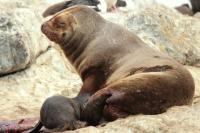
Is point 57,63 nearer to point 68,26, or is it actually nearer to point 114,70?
point 68,26

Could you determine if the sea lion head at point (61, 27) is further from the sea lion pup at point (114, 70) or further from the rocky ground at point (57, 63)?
the rocky ground at point (57, 63)

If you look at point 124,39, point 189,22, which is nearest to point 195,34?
point 189,22

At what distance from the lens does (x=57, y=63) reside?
1040 centimetres

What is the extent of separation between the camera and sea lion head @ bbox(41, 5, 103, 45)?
26.3 ft

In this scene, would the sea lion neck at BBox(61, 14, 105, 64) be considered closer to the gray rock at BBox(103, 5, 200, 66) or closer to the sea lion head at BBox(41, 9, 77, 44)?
the sea lion head at BBox(41, 9, 77, 44)

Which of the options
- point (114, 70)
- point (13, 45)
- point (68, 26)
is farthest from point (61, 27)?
point (13, 45)

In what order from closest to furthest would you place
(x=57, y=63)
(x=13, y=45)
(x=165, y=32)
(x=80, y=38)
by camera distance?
(x=80, y=38), (x=13, y=45), (x=57, y=63), (x=165, y=32)

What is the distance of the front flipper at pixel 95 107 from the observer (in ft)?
21.0

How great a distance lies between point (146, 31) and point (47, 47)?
204 centimetres

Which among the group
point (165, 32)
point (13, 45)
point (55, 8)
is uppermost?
point (13, 45)

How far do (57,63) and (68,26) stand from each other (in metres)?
2.45

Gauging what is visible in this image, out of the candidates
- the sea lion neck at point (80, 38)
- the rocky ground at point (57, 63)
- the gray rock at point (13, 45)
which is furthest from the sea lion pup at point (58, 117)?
the gray rock at point (13, 45)

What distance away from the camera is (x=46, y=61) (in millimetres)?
10406

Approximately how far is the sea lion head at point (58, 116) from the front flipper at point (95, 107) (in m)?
0.13
